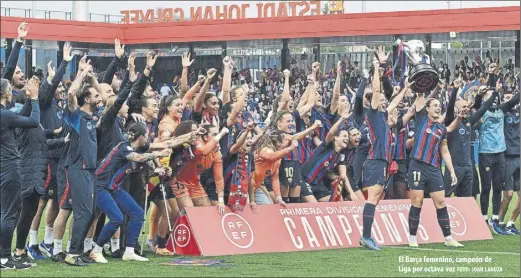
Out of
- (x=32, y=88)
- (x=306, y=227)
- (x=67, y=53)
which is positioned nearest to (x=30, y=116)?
(x=32, y=88)

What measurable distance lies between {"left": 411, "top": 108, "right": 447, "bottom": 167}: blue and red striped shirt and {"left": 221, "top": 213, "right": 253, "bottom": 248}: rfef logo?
8.64ft

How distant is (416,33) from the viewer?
105 feet

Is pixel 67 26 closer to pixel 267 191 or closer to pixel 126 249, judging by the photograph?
pixel 267 191

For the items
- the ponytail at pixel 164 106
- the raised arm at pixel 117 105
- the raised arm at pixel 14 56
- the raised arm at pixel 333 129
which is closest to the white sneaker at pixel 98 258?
the raised arm at pixel 117 105

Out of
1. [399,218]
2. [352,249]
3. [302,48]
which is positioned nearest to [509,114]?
[399,218]

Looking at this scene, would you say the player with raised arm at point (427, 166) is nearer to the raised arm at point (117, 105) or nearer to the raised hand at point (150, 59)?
the raised hand at point (150, 59)

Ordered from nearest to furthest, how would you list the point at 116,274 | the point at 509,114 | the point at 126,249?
the point at 116,274, the point at 126,249, the point at 509,114

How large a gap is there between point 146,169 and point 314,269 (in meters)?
2.69

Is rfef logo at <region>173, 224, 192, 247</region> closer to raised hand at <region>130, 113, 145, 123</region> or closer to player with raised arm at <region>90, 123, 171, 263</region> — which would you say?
player with raised arm at <region>90, 123, 171, 263</region>

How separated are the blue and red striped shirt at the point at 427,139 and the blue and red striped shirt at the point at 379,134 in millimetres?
518

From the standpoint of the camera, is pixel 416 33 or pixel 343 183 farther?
pixel 416 33

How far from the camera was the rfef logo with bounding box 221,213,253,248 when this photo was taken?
14.6 m

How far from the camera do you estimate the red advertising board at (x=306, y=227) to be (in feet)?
47.1

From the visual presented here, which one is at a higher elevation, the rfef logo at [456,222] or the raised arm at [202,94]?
the raised arm at [202,94]
